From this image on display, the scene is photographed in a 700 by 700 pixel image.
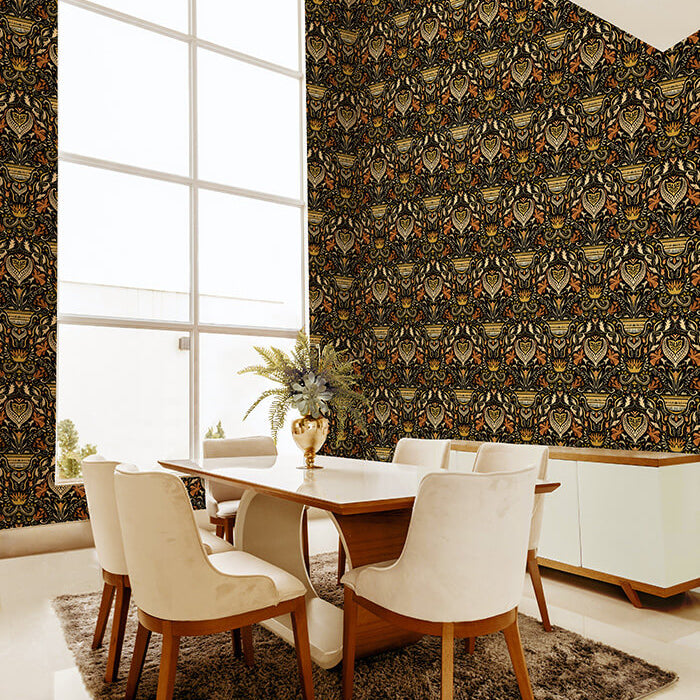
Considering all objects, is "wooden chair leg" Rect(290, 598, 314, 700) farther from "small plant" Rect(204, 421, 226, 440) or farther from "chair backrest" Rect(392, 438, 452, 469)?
"small plant" Rect(204, 421, 226, 440)

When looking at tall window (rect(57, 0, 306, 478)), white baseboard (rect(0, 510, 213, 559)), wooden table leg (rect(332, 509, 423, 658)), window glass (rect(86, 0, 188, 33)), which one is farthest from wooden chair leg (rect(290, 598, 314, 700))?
window glass (rect(86, 0, 188, 33))

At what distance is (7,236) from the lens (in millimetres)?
4516

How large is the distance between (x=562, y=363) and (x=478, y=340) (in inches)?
31.0

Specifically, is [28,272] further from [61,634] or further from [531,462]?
[531,462]

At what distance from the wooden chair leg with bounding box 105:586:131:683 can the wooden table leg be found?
2.83ft

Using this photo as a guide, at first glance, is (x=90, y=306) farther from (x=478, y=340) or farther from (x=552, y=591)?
(x=552, y=591)

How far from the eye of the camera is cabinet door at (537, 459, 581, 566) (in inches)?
145

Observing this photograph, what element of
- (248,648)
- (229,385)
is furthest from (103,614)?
(229,385)

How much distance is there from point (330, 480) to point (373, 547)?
32cm

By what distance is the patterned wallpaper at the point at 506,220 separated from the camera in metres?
3.86

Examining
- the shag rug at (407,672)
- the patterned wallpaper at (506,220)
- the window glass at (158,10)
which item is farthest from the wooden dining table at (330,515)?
the window glass at (158,10)

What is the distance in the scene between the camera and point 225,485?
13.0 feet

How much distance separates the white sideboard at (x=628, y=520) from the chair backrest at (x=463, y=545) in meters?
1.79

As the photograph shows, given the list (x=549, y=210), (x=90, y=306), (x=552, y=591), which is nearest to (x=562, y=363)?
(x=549, y=210)
